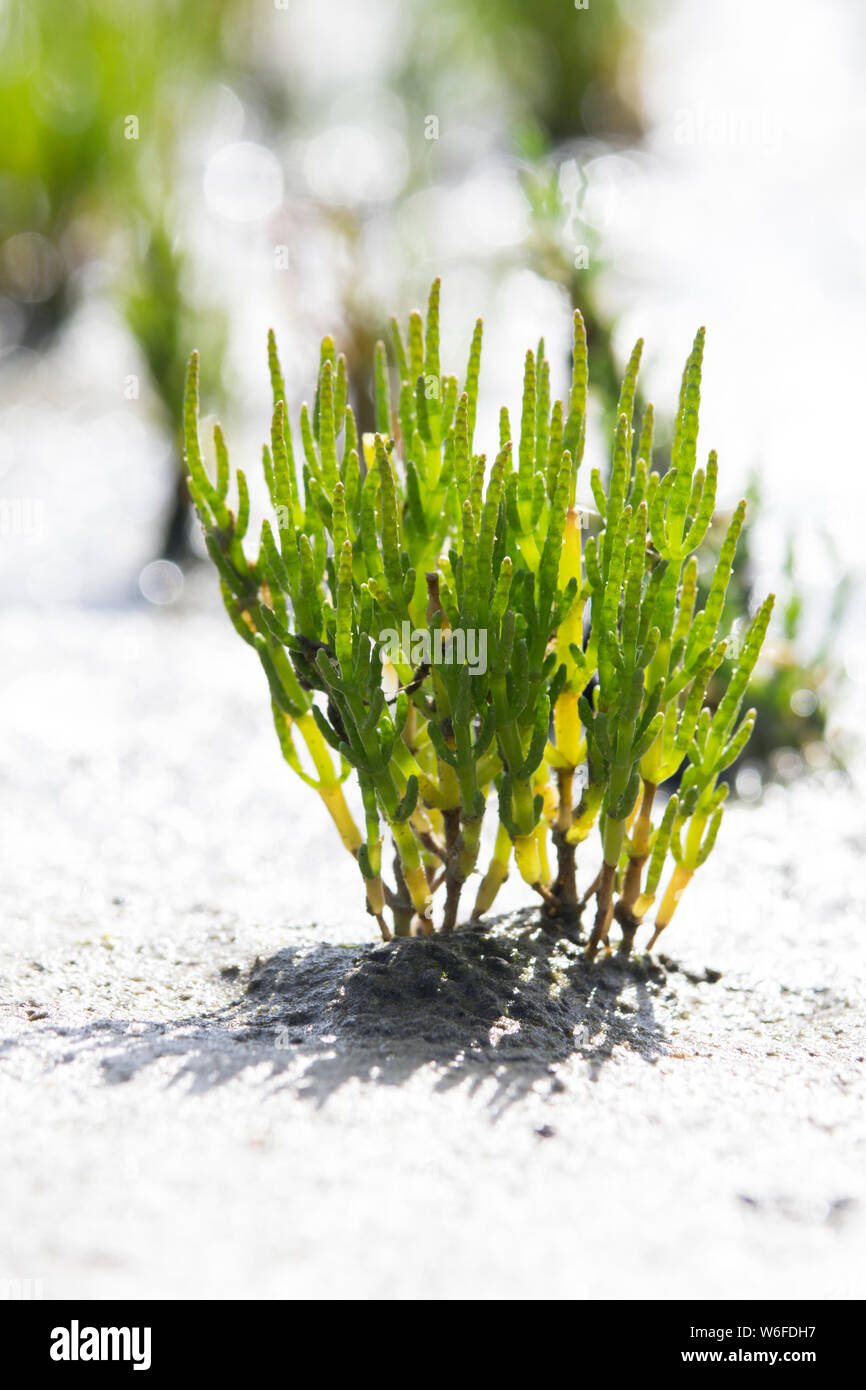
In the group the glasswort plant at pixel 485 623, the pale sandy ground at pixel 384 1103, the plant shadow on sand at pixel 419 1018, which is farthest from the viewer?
the glasswort plant at pixel 485 623

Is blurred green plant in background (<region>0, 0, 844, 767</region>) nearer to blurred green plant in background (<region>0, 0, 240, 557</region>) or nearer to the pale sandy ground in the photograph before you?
blurred green plant in background (<region>0, 0, 240, 557</region>)

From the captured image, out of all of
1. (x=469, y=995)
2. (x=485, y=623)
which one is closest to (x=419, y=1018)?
(x=469, y=995)

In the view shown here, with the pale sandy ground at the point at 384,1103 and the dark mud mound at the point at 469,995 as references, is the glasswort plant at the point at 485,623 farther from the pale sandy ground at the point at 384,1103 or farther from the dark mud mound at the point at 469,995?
the pale sandy ground at the point at 384,1103

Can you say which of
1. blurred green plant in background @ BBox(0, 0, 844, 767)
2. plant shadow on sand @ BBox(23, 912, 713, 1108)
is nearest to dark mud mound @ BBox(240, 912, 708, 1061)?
plant shadow on sand @ BBox(23, 912, 713, 1108)

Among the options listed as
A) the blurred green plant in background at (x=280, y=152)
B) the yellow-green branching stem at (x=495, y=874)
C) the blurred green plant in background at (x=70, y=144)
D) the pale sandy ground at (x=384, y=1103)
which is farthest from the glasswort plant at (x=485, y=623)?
the blurred green plant in background at (x=70, y=144)

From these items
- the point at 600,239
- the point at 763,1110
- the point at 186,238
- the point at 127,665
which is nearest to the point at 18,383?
the point at 186,238

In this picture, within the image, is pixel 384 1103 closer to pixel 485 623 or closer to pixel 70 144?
pixel 485 623
